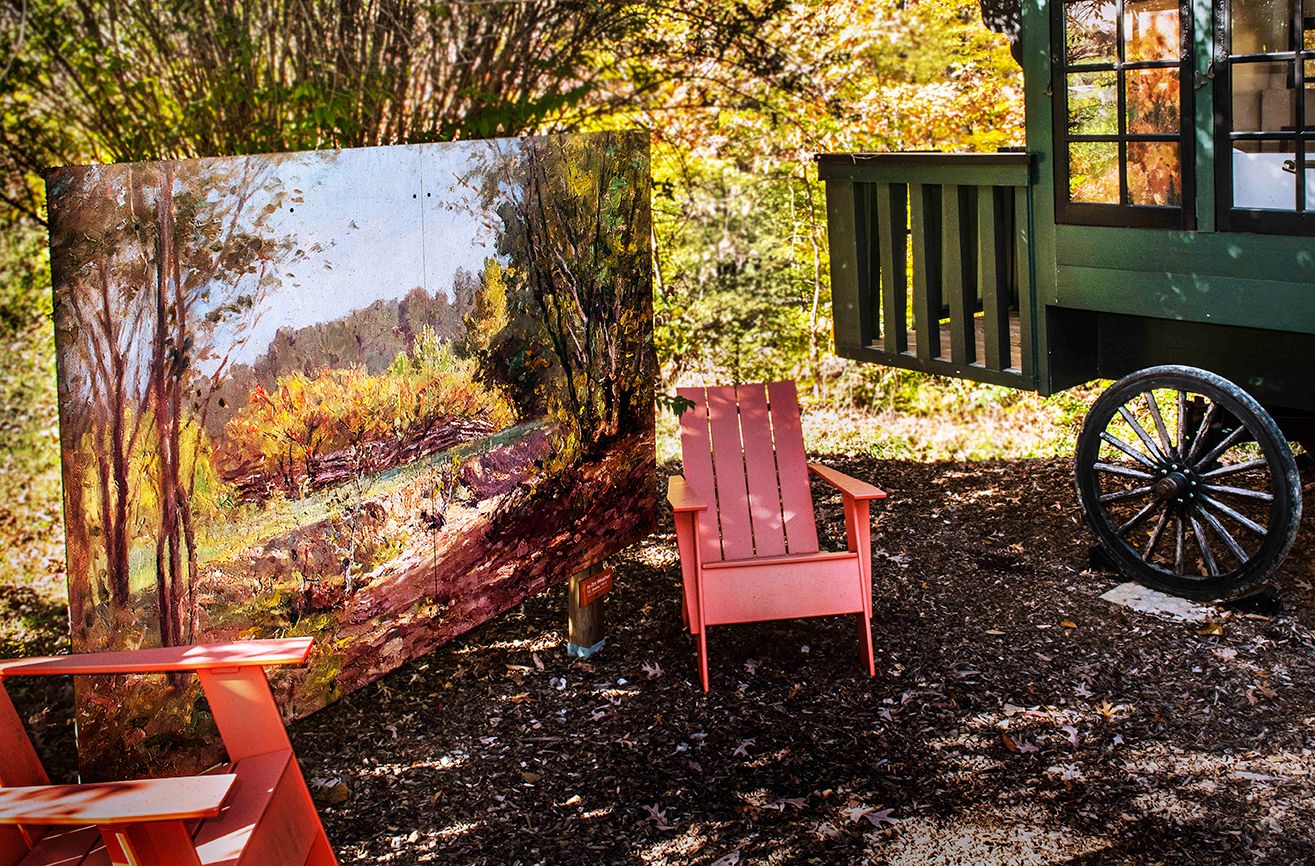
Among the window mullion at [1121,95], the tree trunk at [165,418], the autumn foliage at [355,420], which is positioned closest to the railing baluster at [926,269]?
the window mullion at [1121,95]

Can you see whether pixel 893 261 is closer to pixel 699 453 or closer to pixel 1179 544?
pixel 699 453

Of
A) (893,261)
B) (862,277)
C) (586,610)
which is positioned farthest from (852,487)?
(862,277)

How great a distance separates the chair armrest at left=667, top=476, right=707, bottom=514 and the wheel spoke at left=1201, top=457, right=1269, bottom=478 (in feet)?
7.14

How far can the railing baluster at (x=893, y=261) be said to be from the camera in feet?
20.9

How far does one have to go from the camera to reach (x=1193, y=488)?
528 cm

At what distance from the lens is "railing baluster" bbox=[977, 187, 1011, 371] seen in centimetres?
579

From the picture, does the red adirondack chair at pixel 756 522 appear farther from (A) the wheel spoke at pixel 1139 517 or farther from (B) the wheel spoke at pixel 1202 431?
(B) the wheel spoke at pixel 1202 431

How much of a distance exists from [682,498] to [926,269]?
2341mm

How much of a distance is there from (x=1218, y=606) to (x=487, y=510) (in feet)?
9.95

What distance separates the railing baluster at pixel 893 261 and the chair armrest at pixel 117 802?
188 inches

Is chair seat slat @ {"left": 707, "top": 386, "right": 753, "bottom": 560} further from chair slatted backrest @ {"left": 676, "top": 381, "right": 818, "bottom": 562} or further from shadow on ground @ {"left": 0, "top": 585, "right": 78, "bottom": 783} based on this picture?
shadow on ground @ {"left": 0, "top": 585, "right": 78, "bottom": 783}

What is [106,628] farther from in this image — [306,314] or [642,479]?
[642,479]

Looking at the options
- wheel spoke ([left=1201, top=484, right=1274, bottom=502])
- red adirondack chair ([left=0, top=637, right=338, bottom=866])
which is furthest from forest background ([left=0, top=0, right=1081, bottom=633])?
wheel spoke ([left=1201, top=484, right=1274, bottom=502])

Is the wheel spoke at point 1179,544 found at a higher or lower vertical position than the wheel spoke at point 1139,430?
lower
